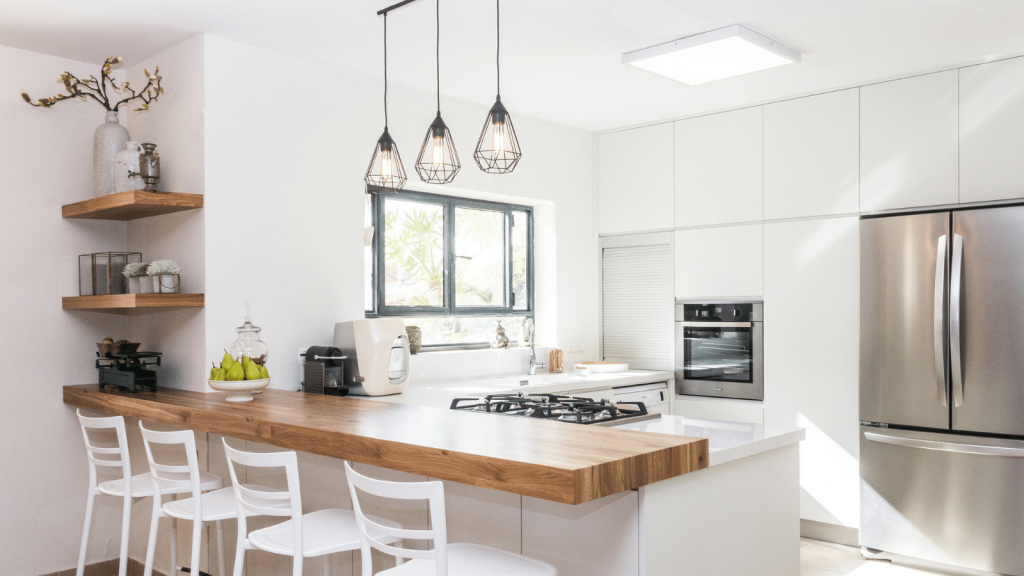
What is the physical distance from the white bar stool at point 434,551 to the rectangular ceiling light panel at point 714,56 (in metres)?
2.25

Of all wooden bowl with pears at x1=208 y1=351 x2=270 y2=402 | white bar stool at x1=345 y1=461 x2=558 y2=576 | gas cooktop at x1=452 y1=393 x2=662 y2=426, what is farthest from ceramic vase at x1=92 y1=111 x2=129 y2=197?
white bar stool at x1=345 y1=461 x2=558 y2=576

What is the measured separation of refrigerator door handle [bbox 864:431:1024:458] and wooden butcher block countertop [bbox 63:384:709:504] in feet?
6.98

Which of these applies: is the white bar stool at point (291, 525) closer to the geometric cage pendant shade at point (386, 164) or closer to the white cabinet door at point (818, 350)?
the geometric cage pendant shade at point (386, 164)

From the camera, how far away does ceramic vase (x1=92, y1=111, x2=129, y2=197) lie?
339 centimetres

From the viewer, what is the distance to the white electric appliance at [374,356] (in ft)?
10.9

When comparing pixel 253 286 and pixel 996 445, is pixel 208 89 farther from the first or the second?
pixel 996 445

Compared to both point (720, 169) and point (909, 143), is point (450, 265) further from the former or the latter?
point (909, 143)

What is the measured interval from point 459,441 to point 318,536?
0.56 meters

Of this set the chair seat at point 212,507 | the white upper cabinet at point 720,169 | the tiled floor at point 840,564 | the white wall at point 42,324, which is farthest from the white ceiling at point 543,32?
the tiled floor at point 840,564

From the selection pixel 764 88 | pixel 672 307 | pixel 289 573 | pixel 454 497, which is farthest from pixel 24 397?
pixel 764 88

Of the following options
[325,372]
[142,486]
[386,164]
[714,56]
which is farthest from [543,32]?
[142,486]

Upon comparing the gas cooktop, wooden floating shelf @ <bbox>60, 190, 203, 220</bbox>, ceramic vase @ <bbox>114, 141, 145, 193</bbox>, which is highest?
ceramic vase @ <bbox>114, 141, 145, 193</bbox>

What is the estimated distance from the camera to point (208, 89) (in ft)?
10.7

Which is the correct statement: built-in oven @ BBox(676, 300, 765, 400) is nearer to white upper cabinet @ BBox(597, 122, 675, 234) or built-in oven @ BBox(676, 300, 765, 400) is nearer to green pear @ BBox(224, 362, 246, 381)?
white upper cabinet @ BBox(597, 122, 675, 234)
